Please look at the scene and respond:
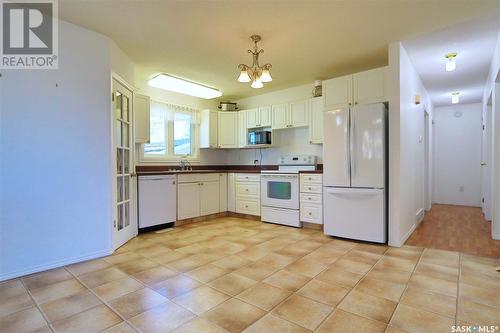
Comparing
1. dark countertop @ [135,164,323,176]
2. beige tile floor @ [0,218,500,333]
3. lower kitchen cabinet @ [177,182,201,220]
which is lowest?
beige tile floor @ [0,218,500,333]

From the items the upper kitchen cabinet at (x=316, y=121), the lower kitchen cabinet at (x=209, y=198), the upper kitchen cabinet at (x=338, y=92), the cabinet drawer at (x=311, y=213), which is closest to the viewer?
the upper kitchen cabinet at (x=338, y=92)

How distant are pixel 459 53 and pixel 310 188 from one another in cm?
266

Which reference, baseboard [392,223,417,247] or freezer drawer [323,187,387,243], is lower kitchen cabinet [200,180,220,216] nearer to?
freezer drawer [323,187,387,243]

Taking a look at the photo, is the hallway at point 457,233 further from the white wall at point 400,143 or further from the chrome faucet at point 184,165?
the chrome faucet at point 184,165

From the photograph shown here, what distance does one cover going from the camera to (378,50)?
343 cm

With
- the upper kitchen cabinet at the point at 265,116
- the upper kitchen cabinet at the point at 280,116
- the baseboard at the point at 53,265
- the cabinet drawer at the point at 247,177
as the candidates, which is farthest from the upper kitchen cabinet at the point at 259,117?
the baseboard at the point at 53,265

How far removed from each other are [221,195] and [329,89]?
2.76 meters

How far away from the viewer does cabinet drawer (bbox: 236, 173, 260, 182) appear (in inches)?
191

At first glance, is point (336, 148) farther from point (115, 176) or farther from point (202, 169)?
point (202, 169)

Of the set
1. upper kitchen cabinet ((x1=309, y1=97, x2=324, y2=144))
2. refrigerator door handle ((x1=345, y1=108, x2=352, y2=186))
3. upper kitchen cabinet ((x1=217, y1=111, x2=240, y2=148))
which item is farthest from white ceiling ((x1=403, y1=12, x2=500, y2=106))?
upper kitchen cabinet ((x1=217, y1=111, x2=240, y2=148))

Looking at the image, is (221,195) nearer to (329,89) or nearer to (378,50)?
(329,89)

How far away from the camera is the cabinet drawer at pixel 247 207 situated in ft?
16.0

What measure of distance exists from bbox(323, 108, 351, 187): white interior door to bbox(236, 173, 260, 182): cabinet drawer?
1.44m

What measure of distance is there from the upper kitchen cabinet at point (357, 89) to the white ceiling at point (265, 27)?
0.32 m
